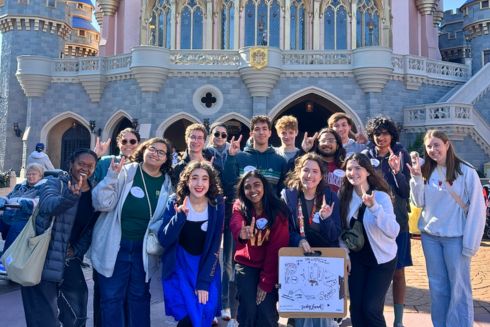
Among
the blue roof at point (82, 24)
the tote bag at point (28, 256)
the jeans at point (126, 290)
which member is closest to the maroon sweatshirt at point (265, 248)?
the jeans at point (126, 290)

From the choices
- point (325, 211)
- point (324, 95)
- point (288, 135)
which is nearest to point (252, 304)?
point (325, 211)

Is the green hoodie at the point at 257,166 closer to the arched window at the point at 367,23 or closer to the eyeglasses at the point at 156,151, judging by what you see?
the eyeglasses at the point at 156,151

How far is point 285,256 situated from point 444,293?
1475mm

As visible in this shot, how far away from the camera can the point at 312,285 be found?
2.94 meters

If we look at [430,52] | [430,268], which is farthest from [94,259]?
[430,52]

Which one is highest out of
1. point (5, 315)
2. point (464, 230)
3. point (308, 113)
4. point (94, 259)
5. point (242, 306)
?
point (308, 113)

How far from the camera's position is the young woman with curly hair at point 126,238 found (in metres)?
3.14

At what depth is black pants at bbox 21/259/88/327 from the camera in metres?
3.05

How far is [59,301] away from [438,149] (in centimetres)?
315

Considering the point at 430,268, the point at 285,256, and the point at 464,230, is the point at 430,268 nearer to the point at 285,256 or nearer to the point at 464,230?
the point at 464,230

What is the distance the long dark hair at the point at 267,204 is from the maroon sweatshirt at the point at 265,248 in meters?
0.03

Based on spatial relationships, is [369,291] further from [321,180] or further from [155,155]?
[155,155]

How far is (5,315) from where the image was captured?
13.8ft

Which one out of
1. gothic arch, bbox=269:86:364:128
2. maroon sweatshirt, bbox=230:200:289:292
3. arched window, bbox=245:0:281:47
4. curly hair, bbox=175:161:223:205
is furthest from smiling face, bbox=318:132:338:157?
arched window, bbox=245:0:281:47
